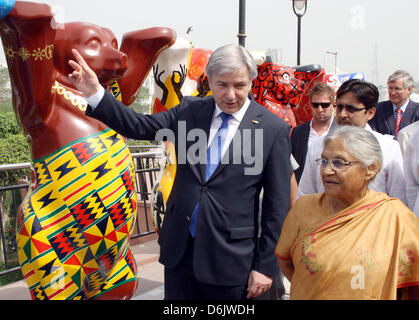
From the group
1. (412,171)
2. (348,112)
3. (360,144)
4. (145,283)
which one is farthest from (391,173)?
(145,283)

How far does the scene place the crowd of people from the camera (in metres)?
1.64

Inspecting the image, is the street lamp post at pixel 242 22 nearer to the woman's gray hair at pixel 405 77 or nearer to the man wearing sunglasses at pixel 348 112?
the woman's gray hair at pixel 405 77

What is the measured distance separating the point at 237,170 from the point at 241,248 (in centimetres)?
35

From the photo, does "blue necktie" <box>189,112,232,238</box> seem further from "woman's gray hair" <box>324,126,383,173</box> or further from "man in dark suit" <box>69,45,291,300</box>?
"woman's gray hair" <box>324,126,383,173</box>

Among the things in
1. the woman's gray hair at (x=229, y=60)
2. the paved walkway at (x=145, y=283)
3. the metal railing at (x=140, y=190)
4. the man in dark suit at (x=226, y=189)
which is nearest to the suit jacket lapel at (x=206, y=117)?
the man in dark suit at (x=226, y=189)

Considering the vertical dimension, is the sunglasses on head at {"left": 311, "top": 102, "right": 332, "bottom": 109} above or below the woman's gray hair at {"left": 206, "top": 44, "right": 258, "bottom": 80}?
below

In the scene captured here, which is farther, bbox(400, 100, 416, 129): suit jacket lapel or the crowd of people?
bbox(400, 100, 416, 129): suit jacket lapel

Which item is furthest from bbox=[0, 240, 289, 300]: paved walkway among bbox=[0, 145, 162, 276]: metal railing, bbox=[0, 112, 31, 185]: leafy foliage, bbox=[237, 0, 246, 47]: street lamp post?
bbox=[0, 112, 31, 185]: leafy foliage

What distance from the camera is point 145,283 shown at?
13.5 feet

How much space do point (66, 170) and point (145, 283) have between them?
2013mm

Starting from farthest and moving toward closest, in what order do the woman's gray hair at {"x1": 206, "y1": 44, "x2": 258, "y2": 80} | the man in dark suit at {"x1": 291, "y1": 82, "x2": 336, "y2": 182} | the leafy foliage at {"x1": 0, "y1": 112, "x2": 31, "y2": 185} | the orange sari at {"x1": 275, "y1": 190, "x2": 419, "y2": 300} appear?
the leafy foliage at {"x1": 0, "y1": 112, "x2": 31, "y2": 185} < the man in dark suit at {"x1": 291, "y1": 82, "x2": 336, "y2": 182} < the woman's gray hair at {"x1": 206, "y1": 44, "x2": 258, "y2": 80} < the orange sari at {"x1": 275, "y1": 190, "x2": 419, "y2": 300}

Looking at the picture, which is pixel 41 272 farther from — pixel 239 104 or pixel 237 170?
pixel 239 104

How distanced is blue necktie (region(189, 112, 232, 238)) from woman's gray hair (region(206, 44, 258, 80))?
22cm

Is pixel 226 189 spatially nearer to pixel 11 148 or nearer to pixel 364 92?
pixel 364 92
